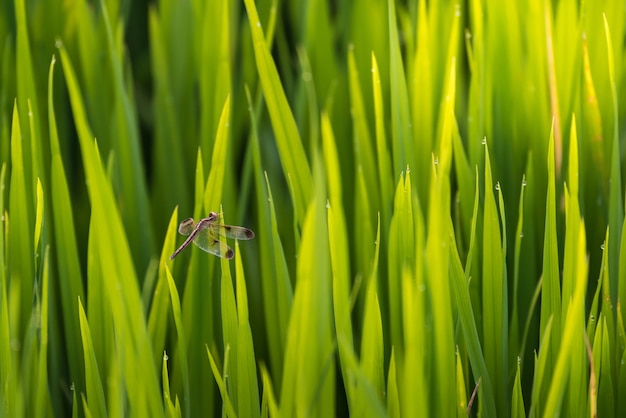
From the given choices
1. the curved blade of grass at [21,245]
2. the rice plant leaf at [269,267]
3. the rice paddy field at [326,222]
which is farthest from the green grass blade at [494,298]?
the curved blade of grass at [21,245]

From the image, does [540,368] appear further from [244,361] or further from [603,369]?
[244,361]

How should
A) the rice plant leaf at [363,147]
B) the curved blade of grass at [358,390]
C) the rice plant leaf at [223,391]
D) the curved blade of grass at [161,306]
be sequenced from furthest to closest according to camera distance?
the rice plant leaf at [363,147]
the curved blade of grass at [161,306]
the rice plant leaf at [223,391]
the curved blade of grass at [358,390]

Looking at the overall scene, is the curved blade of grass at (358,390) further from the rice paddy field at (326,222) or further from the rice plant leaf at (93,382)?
the rice plant leaf at (93,382)

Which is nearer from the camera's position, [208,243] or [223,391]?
[223,391]

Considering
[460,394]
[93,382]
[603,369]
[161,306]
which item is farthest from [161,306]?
[603,369]

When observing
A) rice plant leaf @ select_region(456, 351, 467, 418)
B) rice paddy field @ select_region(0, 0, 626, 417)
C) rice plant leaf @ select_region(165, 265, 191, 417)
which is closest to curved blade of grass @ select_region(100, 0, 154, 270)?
rice paddy field @ select_region(0, 0, 626, 417)

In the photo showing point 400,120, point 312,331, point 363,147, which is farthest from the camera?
point 363,147

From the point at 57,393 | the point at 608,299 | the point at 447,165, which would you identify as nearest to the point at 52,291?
the point at 57,393
